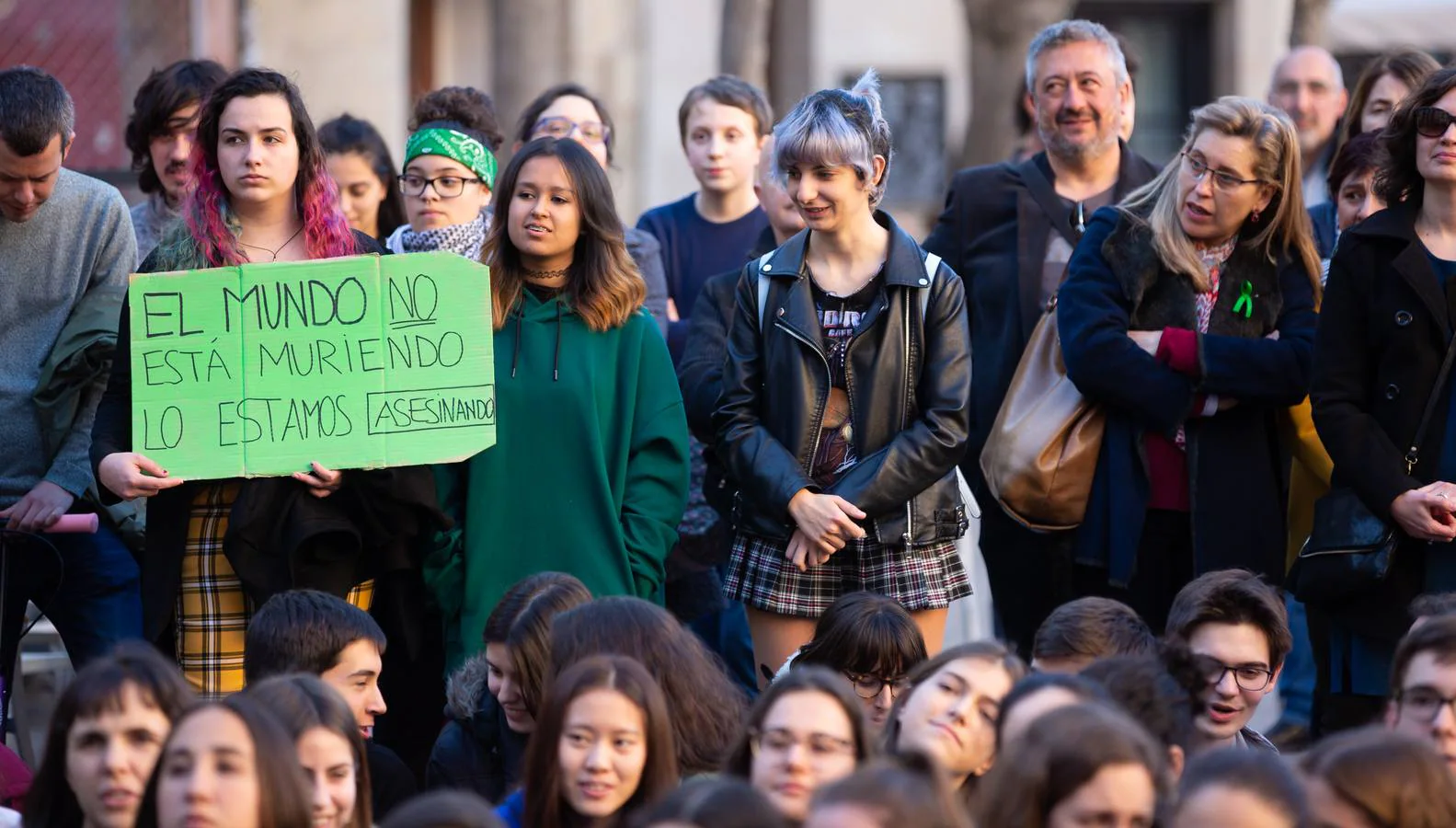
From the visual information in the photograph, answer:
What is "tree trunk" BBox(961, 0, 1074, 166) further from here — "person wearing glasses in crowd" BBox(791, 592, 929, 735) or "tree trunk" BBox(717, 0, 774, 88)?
"person wearing glasses in crowd" BBox(791, 592, 929, 735)

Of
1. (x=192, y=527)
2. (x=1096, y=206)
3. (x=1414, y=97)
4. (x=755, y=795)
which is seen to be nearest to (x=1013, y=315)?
(x=1096, y=206)

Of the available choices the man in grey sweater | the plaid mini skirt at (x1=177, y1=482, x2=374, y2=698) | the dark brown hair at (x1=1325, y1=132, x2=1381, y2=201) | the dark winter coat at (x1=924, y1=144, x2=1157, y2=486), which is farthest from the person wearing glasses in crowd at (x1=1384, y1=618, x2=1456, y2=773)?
the man in grey sweater

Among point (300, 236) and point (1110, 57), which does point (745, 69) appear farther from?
point (300, 236)

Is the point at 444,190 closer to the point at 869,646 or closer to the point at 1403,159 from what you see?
the point at 869,646

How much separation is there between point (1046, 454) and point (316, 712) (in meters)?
2.45

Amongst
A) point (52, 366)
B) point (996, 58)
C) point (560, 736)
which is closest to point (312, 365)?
point (52, 366)

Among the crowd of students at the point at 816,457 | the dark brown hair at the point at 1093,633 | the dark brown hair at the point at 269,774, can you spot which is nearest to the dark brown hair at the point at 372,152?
the crowd of students at the point at 816,457

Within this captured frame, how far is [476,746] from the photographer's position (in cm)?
561

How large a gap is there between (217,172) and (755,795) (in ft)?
9.07

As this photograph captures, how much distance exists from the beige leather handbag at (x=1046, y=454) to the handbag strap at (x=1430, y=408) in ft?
2.90

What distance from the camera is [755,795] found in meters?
3.74

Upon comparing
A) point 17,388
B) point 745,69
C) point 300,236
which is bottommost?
point 17,388

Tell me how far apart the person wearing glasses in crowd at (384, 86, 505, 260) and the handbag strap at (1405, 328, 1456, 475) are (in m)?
2.79

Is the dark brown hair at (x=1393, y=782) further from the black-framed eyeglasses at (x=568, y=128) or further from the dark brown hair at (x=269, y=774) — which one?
the black-framed eyeglasses at (x=568, y=128)
